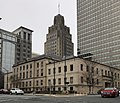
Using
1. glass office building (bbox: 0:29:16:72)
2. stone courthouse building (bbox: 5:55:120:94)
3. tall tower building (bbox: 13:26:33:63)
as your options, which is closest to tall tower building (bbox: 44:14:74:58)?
tall tower building (bbox: 13:26:33:63)

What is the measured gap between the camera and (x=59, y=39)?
534 feet

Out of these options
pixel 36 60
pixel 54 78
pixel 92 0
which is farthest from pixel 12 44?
pixel 54 78

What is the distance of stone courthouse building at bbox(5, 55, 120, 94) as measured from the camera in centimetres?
6900

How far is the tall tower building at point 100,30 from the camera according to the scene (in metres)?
145

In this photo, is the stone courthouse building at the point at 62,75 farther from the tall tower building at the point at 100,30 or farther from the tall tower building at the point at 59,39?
the tall tower building at the point at 59,39

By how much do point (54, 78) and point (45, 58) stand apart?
396 inches

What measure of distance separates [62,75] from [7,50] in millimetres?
95743

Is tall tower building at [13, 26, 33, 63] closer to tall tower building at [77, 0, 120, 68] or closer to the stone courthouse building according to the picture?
tall tower building at [77, 0, 120, 68]

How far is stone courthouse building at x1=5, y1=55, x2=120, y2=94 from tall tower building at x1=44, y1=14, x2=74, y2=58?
67.7m

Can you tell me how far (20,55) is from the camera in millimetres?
167250

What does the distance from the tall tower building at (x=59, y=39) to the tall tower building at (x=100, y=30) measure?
27.4ft

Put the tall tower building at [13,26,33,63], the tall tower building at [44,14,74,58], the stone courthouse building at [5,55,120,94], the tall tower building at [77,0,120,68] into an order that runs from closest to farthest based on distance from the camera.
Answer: the stone courthouse building at [5,55,120,94]
the tall tower building at [77,0,120,68]
the tall tower building at [44,14,74,58]
the tall tower building at [13,26,33,63]

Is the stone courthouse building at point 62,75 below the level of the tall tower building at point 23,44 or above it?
below

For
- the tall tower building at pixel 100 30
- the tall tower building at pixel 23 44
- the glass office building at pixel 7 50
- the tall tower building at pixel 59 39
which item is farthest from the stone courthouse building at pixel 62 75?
the tall tower building at pixel 23 44
